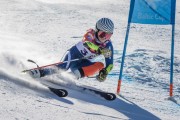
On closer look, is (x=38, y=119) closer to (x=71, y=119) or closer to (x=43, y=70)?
(x=71, y=119)

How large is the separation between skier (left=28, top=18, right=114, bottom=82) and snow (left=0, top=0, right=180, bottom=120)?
225 mm

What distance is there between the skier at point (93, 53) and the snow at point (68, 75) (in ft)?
0.74

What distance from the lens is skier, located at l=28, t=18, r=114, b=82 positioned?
24.1ft

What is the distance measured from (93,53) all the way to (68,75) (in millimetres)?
743

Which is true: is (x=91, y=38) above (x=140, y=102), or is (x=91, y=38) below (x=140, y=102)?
above

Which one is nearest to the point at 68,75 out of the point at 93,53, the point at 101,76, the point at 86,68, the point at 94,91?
the point at 86,68

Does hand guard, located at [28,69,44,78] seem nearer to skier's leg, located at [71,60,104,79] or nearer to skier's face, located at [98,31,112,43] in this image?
skier's leg, located at [71,60,104,79]

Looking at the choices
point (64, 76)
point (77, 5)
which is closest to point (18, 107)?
point (64, 76)

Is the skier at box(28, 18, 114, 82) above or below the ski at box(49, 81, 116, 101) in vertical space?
above

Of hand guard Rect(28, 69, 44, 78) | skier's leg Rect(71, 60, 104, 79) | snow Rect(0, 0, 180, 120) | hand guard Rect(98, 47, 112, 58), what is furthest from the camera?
hand guard Rect(98, 47, 112, 58)

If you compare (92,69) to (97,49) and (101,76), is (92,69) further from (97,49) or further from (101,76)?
(97,49)

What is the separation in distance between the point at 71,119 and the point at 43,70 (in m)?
2.10

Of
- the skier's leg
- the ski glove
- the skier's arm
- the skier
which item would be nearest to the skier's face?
the skier

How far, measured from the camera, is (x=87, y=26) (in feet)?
43.2
